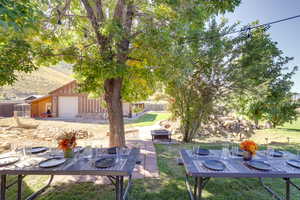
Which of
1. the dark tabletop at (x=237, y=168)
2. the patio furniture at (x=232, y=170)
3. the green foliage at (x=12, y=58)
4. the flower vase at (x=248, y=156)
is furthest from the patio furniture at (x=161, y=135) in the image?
the green foliage at (x=12, y=58)

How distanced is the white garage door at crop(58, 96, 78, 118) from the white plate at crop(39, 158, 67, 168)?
15.4 m

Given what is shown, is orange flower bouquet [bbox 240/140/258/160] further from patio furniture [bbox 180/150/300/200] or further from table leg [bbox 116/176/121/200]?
table leg [bbox 116/176/121/200]

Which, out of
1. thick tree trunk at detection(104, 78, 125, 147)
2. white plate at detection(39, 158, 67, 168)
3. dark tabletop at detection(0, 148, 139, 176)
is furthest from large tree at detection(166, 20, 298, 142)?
white plate at detection(39, 158, 67, 168)

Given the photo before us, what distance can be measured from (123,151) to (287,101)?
8076 millimetres

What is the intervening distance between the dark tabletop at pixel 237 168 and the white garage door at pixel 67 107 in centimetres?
1635

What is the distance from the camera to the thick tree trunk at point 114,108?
13.4ft

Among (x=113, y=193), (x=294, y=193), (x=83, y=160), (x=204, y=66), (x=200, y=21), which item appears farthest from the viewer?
(x=204, y=66)

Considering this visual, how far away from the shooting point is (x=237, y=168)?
2.17 meters

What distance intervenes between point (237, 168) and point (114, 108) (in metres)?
3.14

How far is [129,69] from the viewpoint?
355 cm

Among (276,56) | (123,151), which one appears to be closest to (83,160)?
(123,151)

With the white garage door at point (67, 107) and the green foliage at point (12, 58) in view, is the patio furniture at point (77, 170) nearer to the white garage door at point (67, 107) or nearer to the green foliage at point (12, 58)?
the green foliage at point (12, 58)

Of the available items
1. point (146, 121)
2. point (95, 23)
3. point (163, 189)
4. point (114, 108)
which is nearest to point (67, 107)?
point (146, 121)

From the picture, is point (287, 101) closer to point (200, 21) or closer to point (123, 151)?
point (200, 21)
